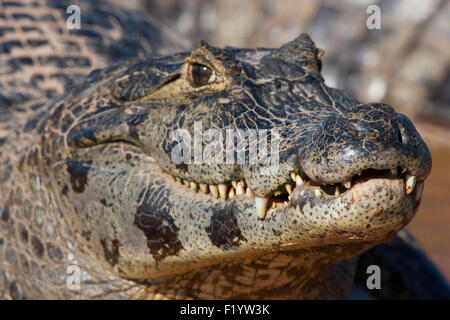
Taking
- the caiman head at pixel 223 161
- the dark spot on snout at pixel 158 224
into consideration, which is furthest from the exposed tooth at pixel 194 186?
the dark spot on snout at pixel 158 224

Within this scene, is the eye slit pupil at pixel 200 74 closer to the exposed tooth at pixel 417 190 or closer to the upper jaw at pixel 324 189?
the upper jaw at pixel 324 189

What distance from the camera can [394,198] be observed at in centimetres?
192

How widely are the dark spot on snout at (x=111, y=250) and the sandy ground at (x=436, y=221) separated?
293 centimetres

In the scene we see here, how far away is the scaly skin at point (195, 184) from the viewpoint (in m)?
1.96

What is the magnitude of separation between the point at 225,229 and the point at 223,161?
0.25 meters

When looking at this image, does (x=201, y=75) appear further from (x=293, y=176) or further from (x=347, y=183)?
(x=347, y=183)

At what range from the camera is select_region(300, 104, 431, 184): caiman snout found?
1887 millimetres

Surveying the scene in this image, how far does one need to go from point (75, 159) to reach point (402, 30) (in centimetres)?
777

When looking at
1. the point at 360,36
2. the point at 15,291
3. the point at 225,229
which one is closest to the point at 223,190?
the point at 225,229

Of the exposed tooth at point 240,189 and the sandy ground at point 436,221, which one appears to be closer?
the exposed tooth at point 240,189

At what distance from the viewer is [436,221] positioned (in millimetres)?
5824


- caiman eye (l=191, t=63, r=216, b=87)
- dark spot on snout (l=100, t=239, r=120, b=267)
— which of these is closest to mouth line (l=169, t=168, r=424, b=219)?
caiman eye (l=191, t=63, r=216, b=87)
